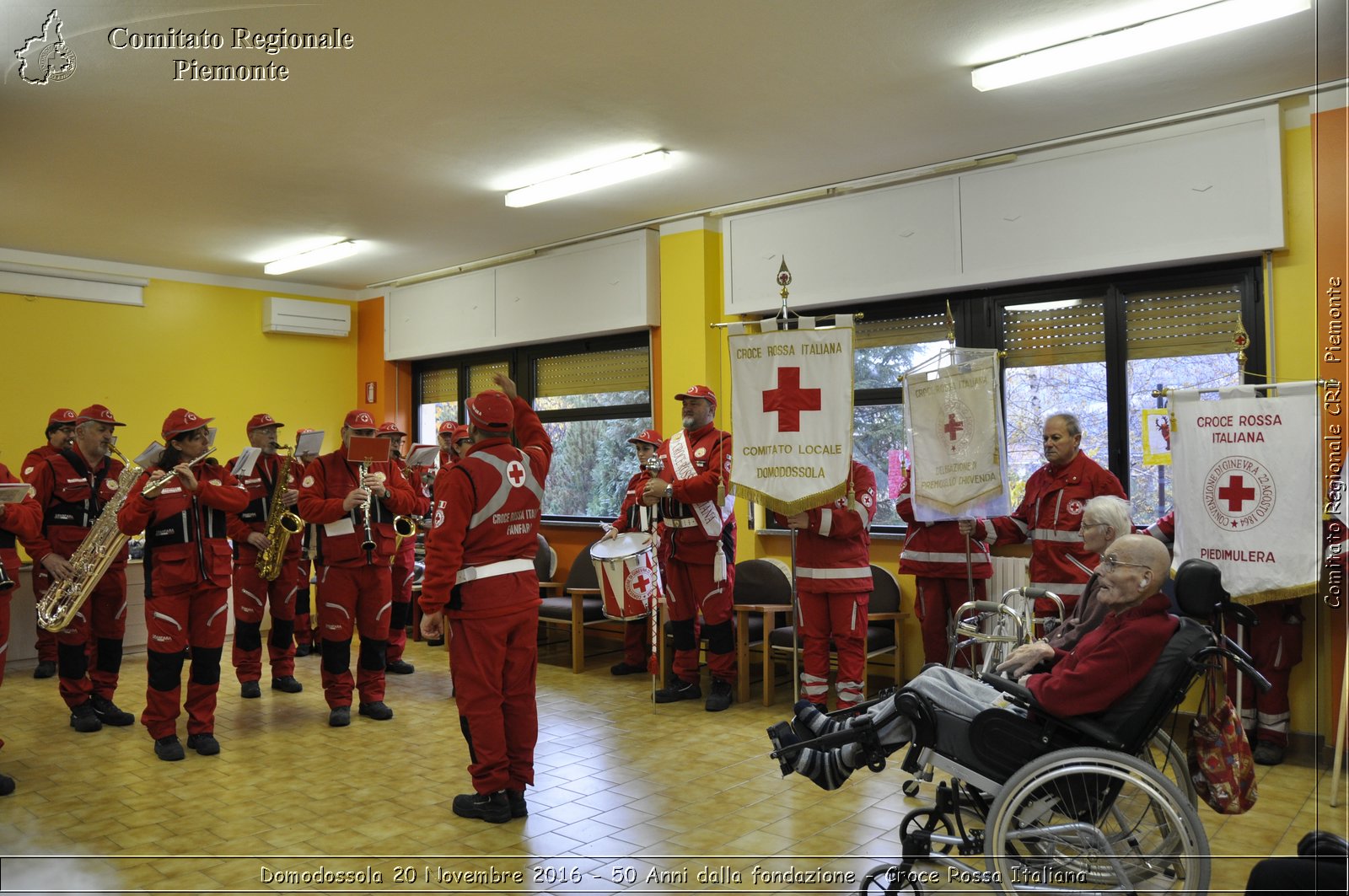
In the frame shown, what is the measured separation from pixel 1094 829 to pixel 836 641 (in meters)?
2.45

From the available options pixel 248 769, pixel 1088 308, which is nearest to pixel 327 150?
pixel 248 769

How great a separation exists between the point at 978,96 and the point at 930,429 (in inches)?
69.3

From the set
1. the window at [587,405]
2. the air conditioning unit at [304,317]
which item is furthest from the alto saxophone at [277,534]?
the air conditioning unit at [304,317]

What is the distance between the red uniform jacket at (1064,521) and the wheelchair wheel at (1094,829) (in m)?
2.39

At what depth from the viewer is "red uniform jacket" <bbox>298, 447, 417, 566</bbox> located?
520 cm

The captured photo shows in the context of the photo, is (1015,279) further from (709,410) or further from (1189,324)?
(709,410)

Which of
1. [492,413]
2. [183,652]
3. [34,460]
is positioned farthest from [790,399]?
[34,460]

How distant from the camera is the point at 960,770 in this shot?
2.91 meters

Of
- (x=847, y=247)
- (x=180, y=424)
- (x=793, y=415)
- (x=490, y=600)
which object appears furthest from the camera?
(x=847, y=247)

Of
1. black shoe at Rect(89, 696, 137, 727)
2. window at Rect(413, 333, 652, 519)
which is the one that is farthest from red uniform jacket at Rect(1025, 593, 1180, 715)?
window at Rect(413, 333, 652, 519)

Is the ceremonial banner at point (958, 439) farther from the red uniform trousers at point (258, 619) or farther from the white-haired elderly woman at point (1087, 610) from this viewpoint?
the red uniform trousers at point (258, 619)

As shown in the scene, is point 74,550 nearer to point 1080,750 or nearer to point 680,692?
point 680,692

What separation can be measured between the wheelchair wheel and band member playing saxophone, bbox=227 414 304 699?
4623mm

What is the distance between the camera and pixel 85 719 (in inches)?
213
